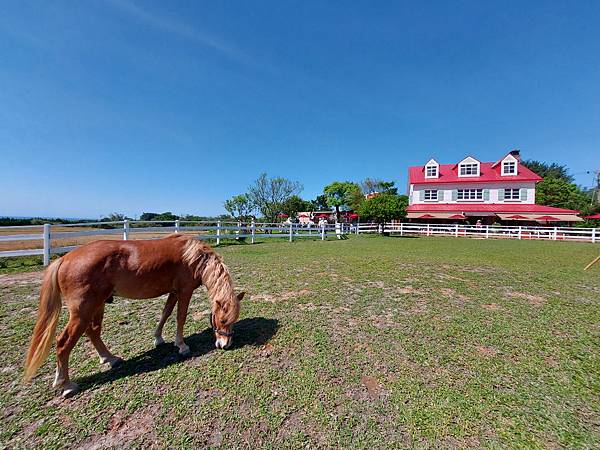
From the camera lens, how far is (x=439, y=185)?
2711 cm

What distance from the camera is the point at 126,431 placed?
5.76 ft

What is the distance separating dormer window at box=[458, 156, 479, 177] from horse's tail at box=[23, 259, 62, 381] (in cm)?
3187

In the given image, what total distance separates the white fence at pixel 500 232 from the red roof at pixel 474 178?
273 inches

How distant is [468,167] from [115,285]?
31.9 meters

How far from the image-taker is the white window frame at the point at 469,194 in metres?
26.0

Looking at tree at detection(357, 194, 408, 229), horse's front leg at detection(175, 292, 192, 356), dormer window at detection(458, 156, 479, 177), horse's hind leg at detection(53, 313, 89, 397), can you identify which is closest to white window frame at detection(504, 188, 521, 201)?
dormer window at detection(458, 156, 479, 177)

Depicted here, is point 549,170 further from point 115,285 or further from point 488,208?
point 115,285

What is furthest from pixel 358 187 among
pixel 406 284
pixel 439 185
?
pixel 406 284

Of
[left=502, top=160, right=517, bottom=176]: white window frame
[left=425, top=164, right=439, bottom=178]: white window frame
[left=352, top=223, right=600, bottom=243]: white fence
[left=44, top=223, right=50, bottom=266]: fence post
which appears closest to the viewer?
[left=44, top=223, right=50, bottom=266]: fence post

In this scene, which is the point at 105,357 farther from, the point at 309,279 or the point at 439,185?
the point at 439,185

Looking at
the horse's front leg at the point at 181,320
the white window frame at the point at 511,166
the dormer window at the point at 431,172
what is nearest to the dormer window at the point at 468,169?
the white window frame at the point at 511,166

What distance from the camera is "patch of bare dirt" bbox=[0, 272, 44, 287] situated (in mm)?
4852

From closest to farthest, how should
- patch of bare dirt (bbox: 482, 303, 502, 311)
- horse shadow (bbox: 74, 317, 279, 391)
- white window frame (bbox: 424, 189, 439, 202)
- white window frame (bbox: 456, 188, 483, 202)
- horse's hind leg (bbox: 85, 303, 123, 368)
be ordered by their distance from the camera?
horse shadow (bbox: 74, 317, 279, 391) < horse's hind leg (bbox: 85, 303, 123, 368) < patch of bare dirt (bbox: 482, 303, 502, 311) < white window frame (bbox: 456, 188, 483, 202) < white window frame (bbox: 424, 189, 439, 202)

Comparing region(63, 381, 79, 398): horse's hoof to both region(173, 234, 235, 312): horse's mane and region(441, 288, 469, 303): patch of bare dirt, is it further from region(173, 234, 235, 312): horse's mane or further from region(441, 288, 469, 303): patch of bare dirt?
region(441, 288, 469, 303): patch of bare dirt
